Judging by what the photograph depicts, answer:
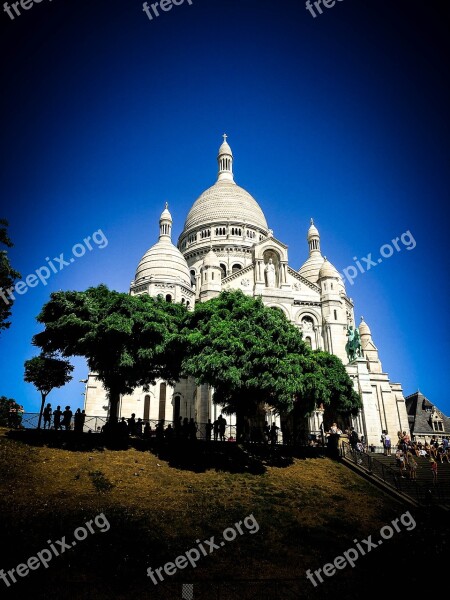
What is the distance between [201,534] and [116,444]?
8890 millimetres

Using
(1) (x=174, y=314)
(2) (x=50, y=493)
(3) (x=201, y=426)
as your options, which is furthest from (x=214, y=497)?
(3) (x=201, y=426)

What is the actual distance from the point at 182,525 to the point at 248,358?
9538 millimetres

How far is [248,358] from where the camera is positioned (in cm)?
2217

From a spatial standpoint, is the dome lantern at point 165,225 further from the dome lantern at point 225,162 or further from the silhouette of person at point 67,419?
the silhouette of person at point 67,419

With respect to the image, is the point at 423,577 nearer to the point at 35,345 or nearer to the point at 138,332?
the point at 138,332

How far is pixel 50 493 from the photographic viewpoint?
14961mm

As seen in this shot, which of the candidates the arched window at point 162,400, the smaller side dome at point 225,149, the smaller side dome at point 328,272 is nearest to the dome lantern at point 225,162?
the smaller side dome at point 225,149

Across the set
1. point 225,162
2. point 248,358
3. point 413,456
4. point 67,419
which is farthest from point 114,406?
point 225,162

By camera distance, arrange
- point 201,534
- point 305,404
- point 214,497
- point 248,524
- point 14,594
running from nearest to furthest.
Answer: point 14,594, point 201,534, point 248,524, point 214,497, point 305,404

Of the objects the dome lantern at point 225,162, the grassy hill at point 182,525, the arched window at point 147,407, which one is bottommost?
the grassy hill at point 182,525

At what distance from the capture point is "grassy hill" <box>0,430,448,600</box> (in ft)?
35.8

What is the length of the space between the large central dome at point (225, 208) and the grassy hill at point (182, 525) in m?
47.2

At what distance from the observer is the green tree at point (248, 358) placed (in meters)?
21.5

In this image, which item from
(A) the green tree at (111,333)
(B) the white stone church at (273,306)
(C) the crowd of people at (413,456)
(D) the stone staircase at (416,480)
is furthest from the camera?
(B) the white stone church at (273,306)
